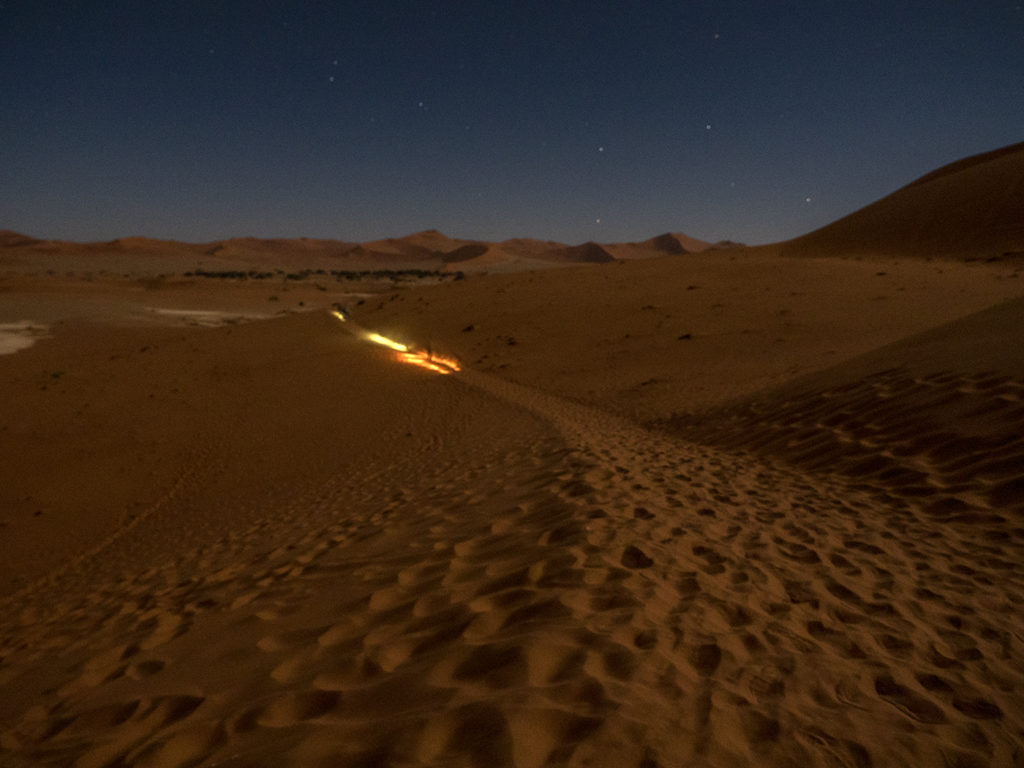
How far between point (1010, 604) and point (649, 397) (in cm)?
784

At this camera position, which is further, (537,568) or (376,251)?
(376,251)

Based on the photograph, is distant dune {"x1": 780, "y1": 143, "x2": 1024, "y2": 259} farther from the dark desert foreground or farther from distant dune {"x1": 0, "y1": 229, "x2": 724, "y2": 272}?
distant dune {"x1": 0, "y1": 229, "x2": 724, "y2": 272}

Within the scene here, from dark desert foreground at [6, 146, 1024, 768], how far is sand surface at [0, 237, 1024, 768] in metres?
0.02

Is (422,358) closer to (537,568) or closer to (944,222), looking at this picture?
(537,568)

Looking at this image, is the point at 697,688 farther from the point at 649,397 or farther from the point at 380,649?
the point at 649,397

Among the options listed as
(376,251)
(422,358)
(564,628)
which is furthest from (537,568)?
(376,251)

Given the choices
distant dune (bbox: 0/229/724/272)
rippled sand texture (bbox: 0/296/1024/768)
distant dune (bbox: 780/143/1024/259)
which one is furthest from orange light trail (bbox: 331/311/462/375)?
distant dune (bbox: 0/229/724/272)

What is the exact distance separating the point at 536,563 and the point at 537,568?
3.0 inches

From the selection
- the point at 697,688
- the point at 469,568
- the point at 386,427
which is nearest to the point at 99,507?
the point at 386,427

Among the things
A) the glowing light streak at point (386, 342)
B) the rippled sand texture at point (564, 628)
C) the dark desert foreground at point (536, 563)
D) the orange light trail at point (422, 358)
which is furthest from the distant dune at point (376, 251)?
the rippled sand texture at point (564, 628)

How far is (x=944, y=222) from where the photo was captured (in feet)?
90.3

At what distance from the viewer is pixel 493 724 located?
2133mm

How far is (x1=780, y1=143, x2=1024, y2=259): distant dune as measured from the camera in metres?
24.6

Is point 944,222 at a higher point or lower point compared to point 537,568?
higher
